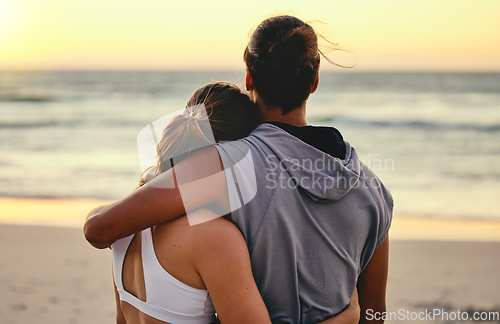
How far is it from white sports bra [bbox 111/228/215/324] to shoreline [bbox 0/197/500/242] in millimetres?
5331

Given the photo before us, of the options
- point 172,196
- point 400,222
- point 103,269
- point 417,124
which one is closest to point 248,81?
point 172,196

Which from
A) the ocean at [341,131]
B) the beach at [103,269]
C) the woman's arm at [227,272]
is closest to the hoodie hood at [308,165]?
the woman's arm at [227,272]

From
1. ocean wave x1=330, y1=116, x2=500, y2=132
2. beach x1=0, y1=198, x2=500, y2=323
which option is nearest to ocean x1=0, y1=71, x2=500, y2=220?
ocean wave x1=330, y1=116, x2=500, y2=132

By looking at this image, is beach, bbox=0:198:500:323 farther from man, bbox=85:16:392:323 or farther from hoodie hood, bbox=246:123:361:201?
hoodie hood, bbox=246:123:361:201

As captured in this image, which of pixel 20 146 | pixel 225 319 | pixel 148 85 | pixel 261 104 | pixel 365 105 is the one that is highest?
pixel 261 104

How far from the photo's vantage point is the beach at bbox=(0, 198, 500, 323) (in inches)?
175

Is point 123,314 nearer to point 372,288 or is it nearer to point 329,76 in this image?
point 372,288

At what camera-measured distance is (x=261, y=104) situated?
1.66 meters

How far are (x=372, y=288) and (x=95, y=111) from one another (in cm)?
2183

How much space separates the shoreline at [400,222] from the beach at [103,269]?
0.01 meters

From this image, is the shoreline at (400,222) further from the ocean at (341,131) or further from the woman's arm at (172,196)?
the woman's arm at (172,196)

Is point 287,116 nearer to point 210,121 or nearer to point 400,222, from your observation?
point 210,121

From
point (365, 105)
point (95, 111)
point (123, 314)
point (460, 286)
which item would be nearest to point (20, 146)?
point (95, 111)

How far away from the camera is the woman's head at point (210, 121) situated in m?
1.58
